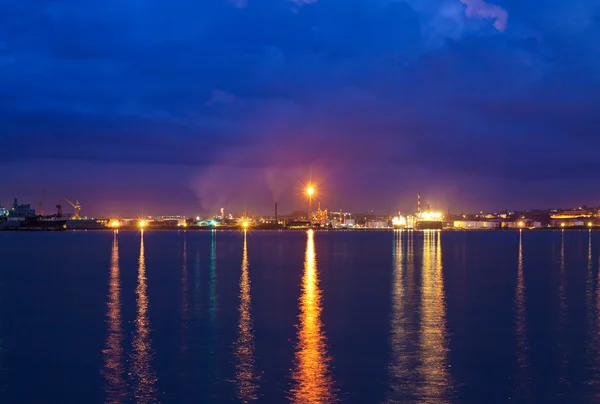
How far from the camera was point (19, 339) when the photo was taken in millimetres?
17891

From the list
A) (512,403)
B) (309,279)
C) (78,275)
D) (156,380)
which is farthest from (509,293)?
(78,275)

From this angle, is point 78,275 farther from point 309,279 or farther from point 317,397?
point 317,397

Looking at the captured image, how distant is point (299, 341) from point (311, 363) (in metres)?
2.57

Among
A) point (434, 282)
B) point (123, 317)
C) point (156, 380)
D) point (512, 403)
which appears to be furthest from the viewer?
point (434, 282)

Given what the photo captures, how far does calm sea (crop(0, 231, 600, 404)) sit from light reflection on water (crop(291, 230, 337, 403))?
4 centimetres

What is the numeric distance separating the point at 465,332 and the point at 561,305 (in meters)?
7.87

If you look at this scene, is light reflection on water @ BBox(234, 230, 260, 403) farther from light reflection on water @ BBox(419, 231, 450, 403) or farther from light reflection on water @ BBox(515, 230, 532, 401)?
light reflection on water @ BBox(515, 230, 532, 401)

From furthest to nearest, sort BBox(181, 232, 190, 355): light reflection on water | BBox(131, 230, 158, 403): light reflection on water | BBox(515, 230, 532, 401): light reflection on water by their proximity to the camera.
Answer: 1. BBox(181, 232, 190, 355): light reflection on water
2. BBox(515, 230, 532, 401): light reflection on water
3. BBox(131, 230, 158, 403): light reflection on water

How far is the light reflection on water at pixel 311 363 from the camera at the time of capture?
1241cm

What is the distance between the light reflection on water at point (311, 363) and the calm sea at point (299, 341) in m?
0.04

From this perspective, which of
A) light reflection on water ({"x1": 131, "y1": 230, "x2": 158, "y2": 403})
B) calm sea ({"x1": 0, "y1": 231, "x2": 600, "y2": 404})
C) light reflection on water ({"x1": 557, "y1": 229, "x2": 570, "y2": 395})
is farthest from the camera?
light reflection on water ({"x1": 557, "y1": 229, "x2": 570, "y2": 395})

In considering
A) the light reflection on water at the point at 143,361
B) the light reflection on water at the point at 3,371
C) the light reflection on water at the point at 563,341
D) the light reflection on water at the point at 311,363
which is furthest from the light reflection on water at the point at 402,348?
the light reflection on water at the point at 3,371

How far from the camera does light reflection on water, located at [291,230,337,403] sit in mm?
12406

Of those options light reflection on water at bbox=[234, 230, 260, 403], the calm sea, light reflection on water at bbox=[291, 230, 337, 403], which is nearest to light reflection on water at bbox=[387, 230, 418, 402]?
the calm sea
